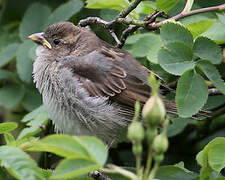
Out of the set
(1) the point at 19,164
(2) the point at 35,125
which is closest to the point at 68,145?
(1) the point at 19,164

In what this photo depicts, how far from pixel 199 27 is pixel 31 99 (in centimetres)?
165

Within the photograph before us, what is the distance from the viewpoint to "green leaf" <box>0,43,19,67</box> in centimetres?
393

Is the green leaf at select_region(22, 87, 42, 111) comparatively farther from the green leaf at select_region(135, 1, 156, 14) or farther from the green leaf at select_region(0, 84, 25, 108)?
the green leaf at select_region(135, 1, 156, 14)

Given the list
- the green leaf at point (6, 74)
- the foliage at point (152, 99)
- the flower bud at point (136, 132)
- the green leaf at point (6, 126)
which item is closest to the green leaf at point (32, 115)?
the foliage at point (152, 99)

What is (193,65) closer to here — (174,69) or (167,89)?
(174,69)

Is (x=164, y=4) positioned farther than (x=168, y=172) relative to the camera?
Yes

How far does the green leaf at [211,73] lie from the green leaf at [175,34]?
134 millimetres

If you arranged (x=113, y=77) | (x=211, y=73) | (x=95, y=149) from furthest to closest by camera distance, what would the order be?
(x=113, y=77)
(x=211, y=73)
(x=95, y=149)

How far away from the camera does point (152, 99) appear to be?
5.27 ft

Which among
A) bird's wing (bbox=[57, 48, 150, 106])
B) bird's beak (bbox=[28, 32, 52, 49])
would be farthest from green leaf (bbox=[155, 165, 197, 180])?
bird's beak (bbox=[28, 32, 52, 49])

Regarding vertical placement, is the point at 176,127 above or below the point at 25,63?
below

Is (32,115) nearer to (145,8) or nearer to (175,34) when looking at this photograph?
(145,8)

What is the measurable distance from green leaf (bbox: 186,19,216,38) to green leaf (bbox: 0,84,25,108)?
5.31ft

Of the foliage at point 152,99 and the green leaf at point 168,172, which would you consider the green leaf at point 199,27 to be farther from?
the green leaf at point 168,172
